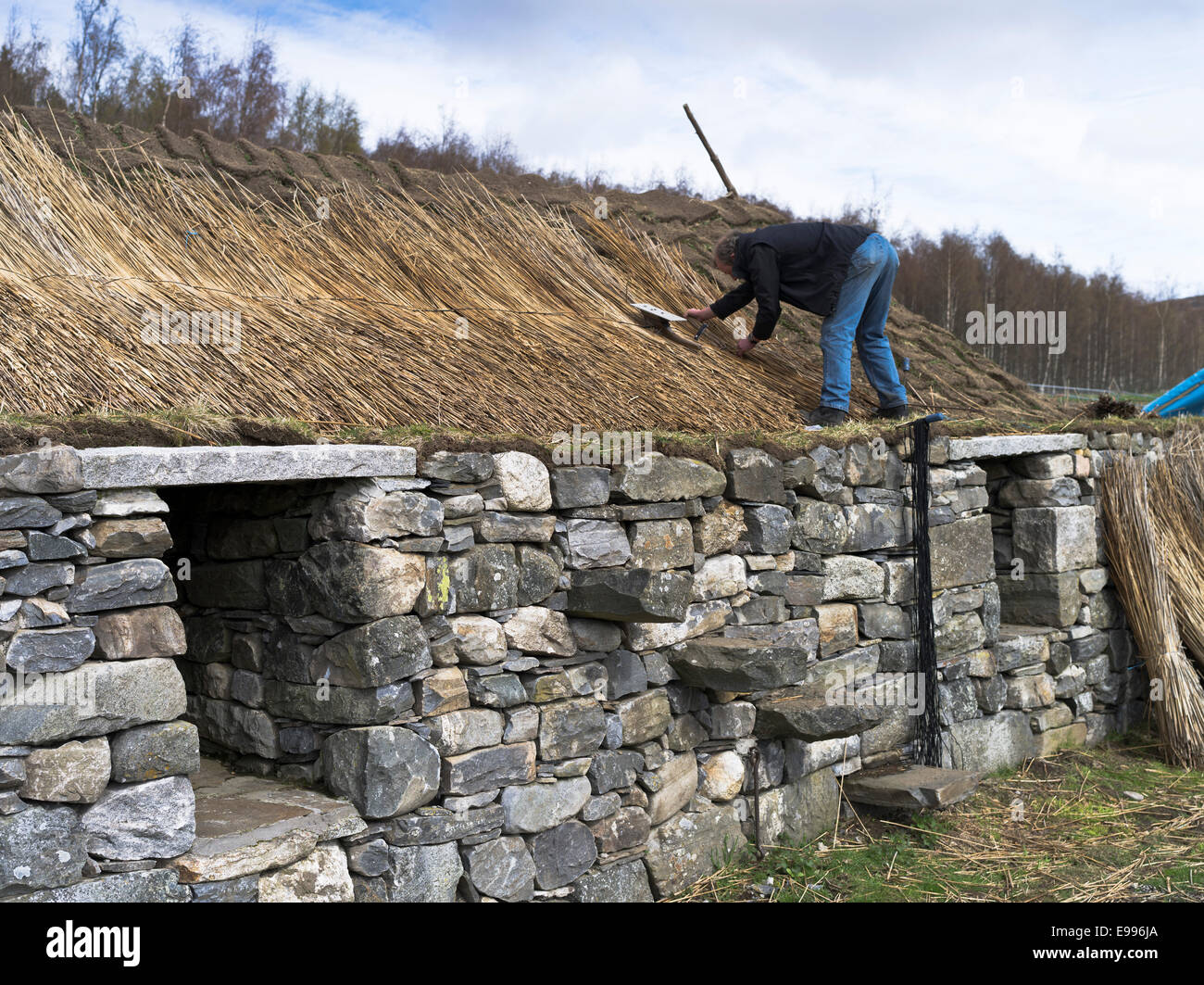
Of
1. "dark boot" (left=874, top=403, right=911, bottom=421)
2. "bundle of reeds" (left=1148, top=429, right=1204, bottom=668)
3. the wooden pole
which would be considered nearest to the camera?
Result: "dark boot" (left=874, top=403, right=911, bottom=421)

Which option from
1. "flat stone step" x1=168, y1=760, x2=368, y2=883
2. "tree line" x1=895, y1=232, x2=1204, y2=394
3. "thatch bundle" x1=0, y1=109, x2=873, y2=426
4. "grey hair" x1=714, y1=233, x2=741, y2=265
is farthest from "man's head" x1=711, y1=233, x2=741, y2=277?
"tree line" x1=895, y1=232, x2=1204, y2=394

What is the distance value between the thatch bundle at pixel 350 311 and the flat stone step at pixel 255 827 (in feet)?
4.42

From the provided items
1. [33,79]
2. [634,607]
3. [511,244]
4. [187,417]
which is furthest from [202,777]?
[33,79]

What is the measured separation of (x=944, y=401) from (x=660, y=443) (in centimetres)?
301

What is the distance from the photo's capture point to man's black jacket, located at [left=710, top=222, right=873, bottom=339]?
5887 millimetres

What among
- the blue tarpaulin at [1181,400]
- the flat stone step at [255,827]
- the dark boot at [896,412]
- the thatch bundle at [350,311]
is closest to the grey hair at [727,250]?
the thatch bundle at [350,311]

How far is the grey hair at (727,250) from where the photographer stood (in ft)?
20.0

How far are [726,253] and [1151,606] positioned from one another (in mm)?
3524

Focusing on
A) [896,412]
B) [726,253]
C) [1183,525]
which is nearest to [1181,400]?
[1183,525]

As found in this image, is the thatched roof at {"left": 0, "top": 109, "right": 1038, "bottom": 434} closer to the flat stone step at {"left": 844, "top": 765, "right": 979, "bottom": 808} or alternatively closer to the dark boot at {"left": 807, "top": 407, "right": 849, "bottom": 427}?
the dark boot at {"left": 807, "top": 407, "right": 849, "bottom": 427}

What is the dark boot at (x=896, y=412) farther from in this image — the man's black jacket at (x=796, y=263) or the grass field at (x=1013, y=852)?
the grass field at (x=1013, y=852)

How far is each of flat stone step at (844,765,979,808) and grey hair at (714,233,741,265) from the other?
9.71 feet

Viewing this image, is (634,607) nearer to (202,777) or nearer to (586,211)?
(202,777)

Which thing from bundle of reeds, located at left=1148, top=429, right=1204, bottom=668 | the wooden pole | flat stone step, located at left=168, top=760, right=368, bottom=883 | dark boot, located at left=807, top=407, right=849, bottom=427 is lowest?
flat stone step, located at left=168, top=760, right=368, bottom=883
